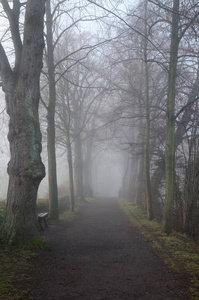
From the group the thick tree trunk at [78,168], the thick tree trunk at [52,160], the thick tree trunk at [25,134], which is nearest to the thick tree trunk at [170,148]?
the thick tree trunk at [25,134]

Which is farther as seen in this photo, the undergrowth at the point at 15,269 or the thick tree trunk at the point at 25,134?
the thick tree trunk at the point at 25,134

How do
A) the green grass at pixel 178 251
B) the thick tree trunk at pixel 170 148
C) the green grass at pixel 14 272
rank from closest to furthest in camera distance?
the green grass at pixel 14 272 → the green grass at pixel 178 251 → the thick tree trunk at pixel 170 148

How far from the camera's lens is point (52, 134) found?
472 inches

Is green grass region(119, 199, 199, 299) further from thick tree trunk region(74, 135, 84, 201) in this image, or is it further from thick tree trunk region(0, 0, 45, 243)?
thick tree trunk region(74, 135, 84, 201)

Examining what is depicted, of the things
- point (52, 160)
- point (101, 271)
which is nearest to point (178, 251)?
point (101, 271)

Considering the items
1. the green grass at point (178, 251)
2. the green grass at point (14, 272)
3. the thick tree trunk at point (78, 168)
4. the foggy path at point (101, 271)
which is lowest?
the green grass at point (178, 251)

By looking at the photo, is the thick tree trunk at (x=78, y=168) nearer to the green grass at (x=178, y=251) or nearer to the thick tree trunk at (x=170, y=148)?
the green grass at (x=178, y=251)

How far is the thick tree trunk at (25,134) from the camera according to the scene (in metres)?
6.54

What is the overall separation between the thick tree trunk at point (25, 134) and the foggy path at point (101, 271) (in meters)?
0.97

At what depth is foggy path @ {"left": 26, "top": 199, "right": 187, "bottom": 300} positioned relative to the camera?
4332 mm

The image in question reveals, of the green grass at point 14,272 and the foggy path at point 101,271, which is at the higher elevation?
the green grass at point 14,272

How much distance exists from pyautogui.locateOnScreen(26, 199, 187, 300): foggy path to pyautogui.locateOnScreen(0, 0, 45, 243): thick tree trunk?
3.18 feet

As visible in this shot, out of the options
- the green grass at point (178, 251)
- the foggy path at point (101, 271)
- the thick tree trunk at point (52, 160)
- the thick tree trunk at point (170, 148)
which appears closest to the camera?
the foggy path at point (101, 271)

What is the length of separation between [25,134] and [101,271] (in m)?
3.46
